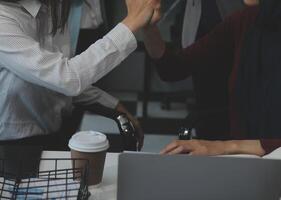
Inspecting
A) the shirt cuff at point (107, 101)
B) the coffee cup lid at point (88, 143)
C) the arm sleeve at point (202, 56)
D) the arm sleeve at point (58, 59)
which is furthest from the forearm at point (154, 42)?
the coffee cup lid at point (88, 143)

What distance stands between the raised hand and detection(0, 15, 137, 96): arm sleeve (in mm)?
34

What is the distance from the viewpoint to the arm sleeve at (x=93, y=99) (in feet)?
5.81

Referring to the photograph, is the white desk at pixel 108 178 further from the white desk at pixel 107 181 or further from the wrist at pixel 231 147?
the wrist at pixel 231 147

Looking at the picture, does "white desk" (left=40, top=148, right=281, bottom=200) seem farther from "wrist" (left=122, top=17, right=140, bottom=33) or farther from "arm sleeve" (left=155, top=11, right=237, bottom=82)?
"arm sleeve" (left=155, top=11, right=237, bottom=82)

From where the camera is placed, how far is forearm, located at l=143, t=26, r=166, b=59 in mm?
1750

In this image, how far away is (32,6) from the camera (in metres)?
1.51

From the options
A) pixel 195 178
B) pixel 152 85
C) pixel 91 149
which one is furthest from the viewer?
pixel 152 85

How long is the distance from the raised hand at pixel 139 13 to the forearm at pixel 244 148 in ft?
1.45

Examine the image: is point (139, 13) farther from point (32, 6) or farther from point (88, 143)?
point (88, 143)

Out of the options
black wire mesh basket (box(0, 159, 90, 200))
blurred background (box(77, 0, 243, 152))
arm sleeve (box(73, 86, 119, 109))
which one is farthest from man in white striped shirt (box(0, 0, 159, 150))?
blurred background (box(77, 0, 243, 152))

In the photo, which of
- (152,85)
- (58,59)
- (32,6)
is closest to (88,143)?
(58,59)

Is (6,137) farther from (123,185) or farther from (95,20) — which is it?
(95,20)

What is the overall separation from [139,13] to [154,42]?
36 cm

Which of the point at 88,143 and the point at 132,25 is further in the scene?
the point at 132,25
